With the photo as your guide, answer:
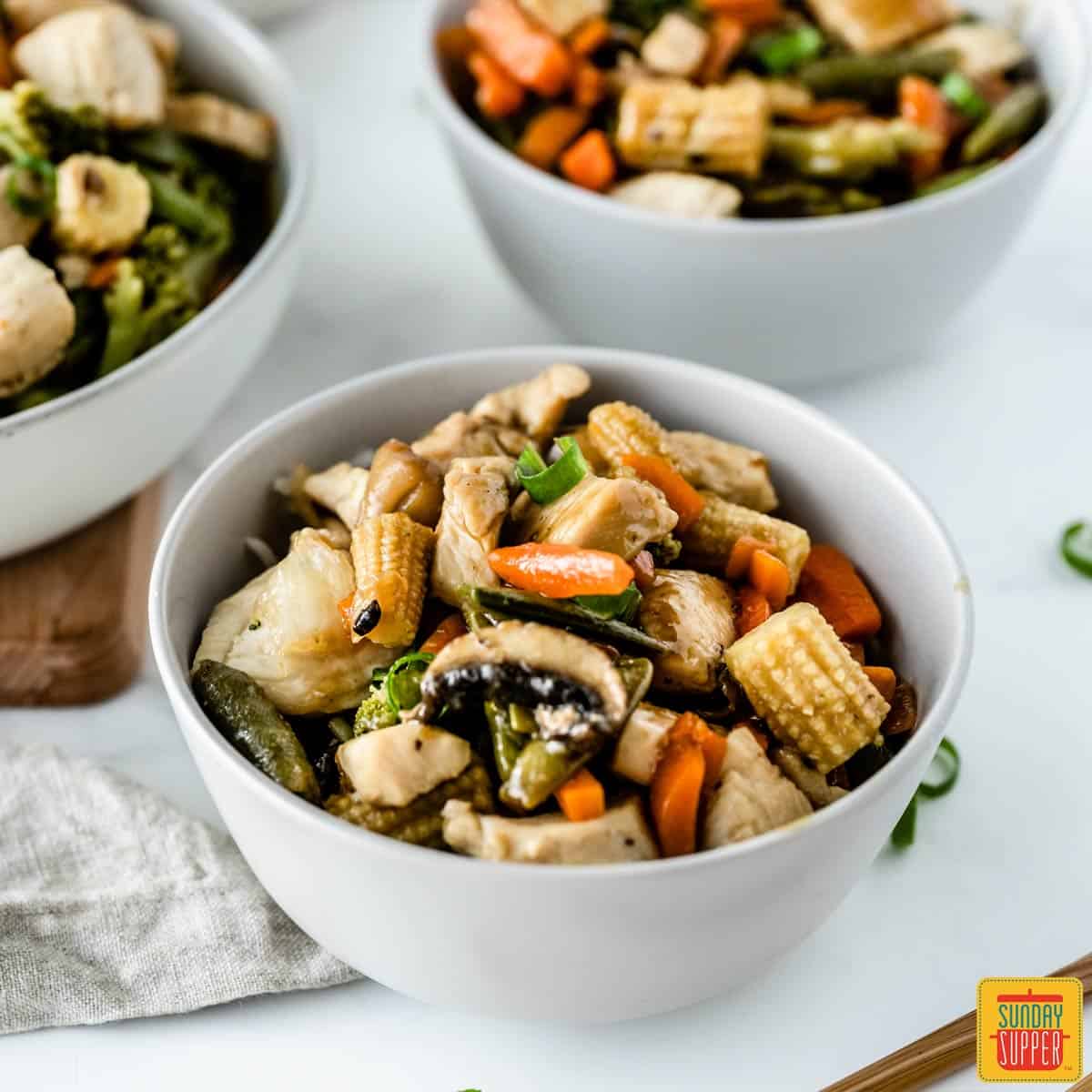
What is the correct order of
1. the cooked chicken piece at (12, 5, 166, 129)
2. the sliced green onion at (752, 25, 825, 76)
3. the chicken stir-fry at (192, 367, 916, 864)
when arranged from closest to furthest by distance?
the chicken stir-fry at (192, 367, 916, 864) → the cooked chicken piece at (12, 5, 166, 129) → the sliced green onion at (752, 25, 825, 76)

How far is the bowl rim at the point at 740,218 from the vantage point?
6.08 ft

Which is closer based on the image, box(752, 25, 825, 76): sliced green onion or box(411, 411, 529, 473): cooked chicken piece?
box(411, 411, 529, 473): cooked chicken piece

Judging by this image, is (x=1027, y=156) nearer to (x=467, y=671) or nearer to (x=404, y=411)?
(x=404, y=411)

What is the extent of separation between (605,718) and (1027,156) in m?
1.13

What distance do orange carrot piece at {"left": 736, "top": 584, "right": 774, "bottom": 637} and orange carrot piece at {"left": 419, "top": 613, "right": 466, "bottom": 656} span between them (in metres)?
0.27

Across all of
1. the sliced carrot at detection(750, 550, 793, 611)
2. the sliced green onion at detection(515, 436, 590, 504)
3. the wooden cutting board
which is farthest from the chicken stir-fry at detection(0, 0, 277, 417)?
the sliced carrot at detection(750, 550, 793, 611)

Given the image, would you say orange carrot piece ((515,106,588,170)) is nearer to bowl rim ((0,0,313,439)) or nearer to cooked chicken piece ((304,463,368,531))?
bowl rim ((0,0,313,439))

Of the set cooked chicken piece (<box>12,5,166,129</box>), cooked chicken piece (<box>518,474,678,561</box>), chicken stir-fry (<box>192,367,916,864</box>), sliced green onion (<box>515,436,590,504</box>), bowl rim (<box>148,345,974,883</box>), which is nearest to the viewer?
bowl rim (<box>148,345,974,883</box>)

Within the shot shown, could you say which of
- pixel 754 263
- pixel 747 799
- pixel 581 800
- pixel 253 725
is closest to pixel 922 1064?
pixel 747 799

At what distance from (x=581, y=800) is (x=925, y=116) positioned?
1.32 metres

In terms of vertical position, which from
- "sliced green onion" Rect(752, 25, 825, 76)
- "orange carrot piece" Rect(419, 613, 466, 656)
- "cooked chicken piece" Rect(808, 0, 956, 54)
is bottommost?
"orange carrot piece" Rect(419, 613, 466, 656)

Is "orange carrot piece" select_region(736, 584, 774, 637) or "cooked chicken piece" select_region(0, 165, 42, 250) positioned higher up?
"cooked chicken piece" select_region(0, 165, 42, 250)

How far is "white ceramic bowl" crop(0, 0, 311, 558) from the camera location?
167 centimetres

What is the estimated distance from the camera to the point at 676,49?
6.97 ft
